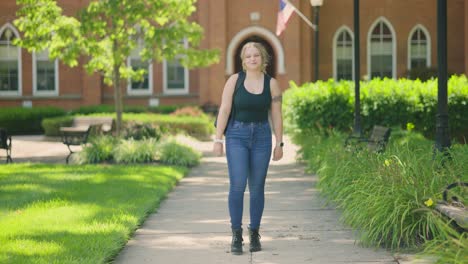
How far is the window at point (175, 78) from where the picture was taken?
33438 millimetres

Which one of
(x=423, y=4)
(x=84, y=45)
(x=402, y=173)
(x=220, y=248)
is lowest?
(x=220, y=248)

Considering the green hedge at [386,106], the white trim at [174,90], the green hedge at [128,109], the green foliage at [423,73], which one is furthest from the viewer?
the white trim at [174,90]

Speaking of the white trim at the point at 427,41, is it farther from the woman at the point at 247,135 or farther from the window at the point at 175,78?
the woman at the point at 247,135

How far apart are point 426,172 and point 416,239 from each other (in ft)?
Result: 3.02

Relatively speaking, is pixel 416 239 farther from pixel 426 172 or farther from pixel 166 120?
pixel 166 120

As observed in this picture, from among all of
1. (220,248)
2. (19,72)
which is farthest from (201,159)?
(19,72)

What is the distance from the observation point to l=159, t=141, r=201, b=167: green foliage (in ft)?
54.2

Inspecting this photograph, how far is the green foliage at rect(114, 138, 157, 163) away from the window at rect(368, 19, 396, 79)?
18.5 metres

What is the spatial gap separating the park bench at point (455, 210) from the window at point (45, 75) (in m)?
27.2

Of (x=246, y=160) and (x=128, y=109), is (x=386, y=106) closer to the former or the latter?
(x=246, y=160)

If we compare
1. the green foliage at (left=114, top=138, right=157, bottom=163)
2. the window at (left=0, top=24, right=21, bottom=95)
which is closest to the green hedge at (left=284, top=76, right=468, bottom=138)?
the green foliage at (left=114, top=138, right=157, bottom=163)

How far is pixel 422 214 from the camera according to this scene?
24.6 feet

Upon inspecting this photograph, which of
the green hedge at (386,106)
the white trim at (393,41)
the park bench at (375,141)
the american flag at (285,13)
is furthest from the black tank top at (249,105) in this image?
the white trim at (393,41)

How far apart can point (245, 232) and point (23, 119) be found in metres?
20.6
